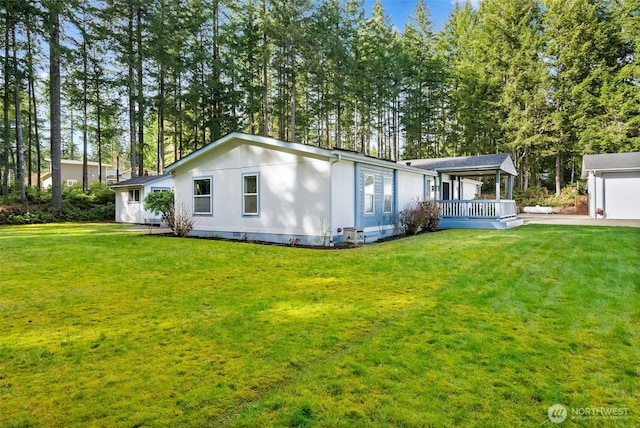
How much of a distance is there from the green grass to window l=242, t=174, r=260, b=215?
15.6 feet

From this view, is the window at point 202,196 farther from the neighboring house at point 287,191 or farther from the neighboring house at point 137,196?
the neighboring house at point 137,196

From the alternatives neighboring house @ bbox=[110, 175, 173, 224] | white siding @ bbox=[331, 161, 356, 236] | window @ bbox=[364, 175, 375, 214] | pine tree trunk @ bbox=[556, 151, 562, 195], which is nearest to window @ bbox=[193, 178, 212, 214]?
white siding @ bbox=[331, 161, 356, 236]

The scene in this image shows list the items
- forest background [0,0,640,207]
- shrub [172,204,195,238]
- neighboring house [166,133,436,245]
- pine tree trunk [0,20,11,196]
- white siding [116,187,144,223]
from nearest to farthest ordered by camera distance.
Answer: neighboring house [166,133,436,245] → shrub [172,204,195,238] → pine tree trunk [0,20,11,196] → white siding [116,187,144,223] → forest background [0,0,640,207]

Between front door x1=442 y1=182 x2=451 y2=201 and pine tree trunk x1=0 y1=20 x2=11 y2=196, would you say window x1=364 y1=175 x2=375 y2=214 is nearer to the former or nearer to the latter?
front door x1=442 y1=182 x2=451 y2=201

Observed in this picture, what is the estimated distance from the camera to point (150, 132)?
41.2 metres

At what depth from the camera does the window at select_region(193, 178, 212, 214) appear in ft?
41.3

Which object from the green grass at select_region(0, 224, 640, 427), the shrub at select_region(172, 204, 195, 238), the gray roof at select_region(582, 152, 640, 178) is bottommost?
the green grass at select_region(0, 224, 640, 427)

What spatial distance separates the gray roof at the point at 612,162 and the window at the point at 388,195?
501 inches

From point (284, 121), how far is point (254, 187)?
19500 mm

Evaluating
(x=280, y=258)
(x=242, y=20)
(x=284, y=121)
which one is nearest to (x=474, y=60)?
(x=284, y=121)

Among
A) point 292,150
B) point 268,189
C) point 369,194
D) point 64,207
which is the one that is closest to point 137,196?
point 64,207

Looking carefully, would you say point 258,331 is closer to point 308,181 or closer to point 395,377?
point 395,377

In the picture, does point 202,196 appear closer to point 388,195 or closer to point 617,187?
point 388,195

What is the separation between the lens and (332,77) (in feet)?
85.9
